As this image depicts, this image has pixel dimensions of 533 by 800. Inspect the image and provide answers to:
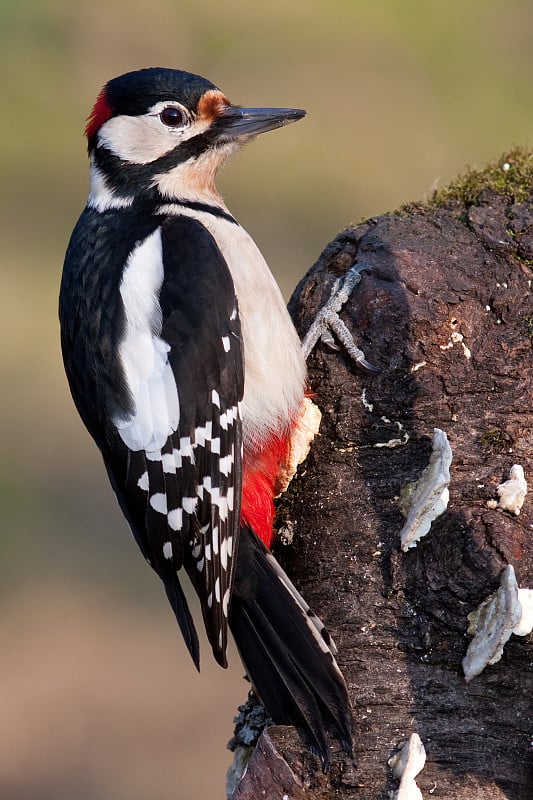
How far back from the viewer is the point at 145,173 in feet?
10.1

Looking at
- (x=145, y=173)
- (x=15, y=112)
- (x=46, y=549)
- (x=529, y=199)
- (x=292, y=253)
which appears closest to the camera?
(x=529, y=199)

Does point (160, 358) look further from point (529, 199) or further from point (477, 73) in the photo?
point (477, 73)

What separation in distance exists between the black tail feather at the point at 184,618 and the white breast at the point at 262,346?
0.45 m

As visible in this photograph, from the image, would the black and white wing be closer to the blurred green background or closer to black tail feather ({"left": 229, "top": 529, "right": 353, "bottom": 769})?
black tail feather ({"left": 229, "top": 529, "right": 353, "bottom": 769})

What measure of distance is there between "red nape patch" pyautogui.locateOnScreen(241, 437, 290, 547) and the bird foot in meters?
0.29

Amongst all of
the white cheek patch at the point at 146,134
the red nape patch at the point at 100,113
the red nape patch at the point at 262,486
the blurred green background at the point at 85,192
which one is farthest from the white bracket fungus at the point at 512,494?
the blurred green background at the point at 85,192

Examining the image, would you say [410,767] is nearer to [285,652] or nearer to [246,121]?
[285,652]

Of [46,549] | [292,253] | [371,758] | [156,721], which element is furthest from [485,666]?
[292,253]

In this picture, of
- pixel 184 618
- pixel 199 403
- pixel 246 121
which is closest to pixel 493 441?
pixel 199 403

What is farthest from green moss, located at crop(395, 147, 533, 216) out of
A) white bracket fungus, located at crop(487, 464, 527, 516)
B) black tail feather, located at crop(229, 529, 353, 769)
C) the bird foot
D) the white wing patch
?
black tail feather, located at crop(229, 529, 353, 769)

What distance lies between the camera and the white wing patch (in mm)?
2697

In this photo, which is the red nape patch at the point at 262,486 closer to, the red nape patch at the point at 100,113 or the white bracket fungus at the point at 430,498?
the white bracket fungus at the point at 430,498

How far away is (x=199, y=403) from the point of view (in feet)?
8.86

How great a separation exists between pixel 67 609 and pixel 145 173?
3319 mm
